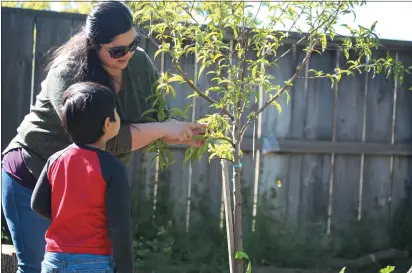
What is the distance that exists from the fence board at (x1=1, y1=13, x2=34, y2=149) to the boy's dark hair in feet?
10.1

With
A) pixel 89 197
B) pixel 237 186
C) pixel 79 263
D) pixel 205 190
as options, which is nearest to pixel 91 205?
pixel 89 197

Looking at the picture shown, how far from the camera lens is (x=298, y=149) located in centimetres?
559

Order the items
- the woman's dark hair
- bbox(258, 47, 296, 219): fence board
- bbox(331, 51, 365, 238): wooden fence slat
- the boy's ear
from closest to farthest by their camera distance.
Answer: the boy's ear < the woman's dark hair < bbox(258, 47, 296, 219): fence board < bbox(331, 51, 365, 238): wooden fence slat

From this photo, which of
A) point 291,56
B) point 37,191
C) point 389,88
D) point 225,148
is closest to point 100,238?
point 37,191

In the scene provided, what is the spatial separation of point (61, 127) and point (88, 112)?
0.39m

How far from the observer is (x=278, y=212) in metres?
5.57

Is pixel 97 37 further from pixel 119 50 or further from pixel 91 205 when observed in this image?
pixel 91 205

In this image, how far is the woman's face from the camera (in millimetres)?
2582

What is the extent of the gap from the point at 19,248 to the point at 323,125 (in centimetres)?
342

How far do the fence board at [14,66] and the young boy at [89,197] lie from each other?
3.07 meters

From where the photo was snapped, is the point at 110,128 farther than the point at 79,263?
Yes

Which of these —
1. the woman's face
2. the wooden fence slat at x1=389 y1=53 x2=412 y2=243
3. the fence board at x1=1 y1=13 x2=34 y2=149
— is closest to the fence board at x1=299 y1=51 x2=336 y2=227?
the wooden fence slat at x1=389 y1=53 x2=412 y2=243

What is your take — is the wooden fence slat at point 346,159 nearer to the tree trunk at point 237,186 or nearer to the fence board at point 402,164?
the fence board at point 402,164

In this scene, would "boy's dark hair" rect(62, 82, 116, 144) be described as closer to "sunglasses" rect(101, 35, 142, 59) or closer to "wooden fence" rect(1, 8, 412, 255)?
"sunglasses" rect(101, 35, 142, 59)
